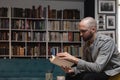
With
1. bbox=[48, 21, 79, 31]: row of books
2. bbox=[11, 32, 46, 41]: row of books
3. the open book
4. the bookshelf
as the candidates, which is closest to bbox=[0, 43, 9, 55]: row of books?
the bookshelf

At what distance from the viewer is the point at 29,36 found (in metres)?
7.23

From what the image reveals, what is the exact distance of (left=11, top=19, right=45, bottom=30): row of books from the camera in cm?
715

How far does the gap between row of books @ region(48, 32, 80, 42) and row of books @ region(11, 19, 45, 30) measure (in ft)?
1.09

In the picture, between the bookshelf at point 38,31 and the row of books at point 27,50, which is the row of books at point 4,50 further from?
the row of books at point 27,50

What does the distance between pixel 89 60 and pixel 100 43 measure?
10.4 inches

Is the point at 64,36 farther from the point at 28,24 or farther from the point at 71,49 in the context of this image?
the point at 28,24

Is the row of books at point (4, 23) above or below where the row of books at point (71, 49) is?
above

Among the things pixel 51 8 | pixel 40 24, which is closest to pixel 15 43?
pixel 40 24

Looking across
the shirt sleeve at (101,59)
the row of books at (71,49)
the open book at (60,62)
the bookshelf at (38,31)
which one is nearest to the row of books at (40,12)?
the bookshelf at (38,31)

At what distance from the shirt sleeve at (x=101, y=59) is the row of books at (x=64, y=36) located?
15.7ft

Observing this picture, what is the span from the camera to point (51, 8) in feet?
24.4

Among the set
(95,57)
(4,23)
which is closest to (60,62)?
(95,57)

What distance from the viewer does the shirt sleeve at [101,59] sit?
2.41 m

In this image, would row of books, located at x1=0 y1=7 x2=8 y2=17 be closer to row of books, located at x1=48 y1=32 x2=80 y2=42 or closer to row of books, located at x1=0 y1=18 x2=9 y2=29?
row of books, located at x1=0 y1=18 x2=9 y2=29
